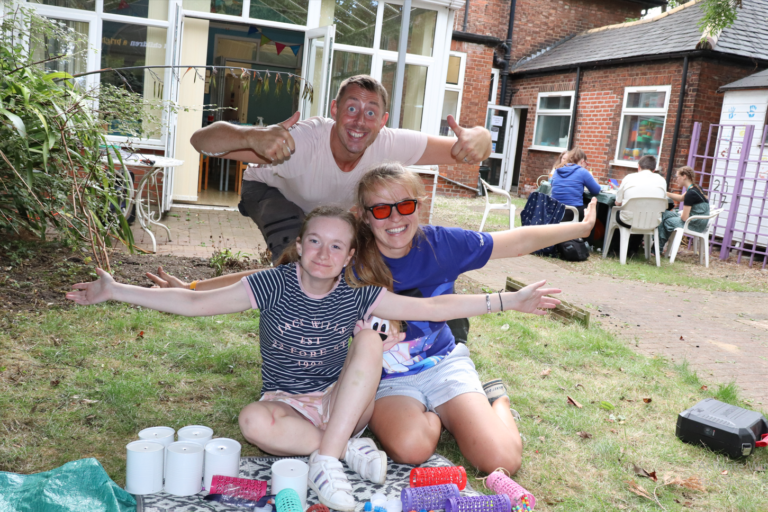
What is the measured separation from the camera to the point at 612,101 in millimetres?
14344

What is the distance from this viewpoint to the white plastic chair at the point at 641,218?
8578 millimetres

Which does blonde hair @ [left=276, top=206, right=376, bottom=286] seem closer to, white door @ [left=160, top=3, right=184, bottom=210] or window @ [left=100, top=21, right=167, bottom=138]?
white door @ [left=160, top=3, right=184, bottom=210]

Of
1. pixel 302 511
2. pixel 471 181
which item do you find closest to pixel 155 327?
pixel 302 511

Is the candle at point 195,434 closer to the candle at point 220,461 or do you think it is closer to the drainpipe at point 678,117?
the candle at point 220,461

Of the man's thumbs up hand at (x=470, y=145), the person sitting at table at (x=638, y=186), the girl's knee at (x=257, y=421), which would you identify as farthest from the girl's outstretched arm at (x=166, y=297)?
the person sitting at table at (x=638, y=186)

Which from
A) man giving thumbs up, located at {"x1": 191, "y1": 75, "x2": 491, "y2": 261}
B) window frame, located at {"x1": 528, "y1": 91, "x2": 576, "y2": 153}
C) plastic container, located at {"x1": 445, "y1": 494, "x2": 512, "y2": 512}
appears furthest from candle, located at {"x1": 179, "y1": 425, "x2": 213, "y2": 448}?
window frame, located at {"x1": 528, "y1": 91, "x2": 576, "y2": 153}

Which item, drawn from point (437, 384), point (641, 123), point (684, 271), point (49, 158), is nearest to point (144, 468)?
point (437, 384)

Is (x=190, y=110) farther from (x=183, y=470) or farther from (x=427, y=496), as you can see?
(x=427, y=496)

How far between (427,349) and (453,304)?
0.50 m

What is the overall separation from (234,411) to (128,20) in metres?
7.20

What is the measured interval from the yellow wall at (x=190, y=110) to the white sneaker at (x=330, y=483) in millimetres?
7696

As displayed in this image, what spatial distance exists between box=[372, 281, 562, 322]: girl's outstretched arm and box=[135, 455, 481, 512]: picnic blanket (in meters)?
0.66

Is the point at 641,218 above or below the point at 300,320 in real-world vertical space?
above

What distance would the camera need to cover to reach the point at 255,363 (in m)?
3.93
